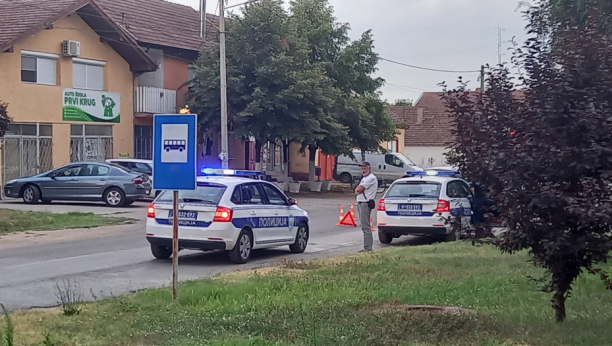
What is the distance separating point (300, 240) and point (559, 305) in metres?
8.79

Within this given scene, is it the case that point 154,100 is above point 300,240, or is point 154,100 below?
above

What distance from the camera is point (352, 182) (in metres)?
47.1

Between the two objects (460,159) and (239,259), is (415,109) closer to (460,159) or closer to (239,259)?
(239,259)

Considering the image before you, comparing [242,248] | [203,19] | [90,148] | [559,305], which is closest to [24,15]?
[90,148]

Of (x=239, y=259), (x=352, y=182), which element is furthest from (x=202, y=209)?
(x=352, y=182)

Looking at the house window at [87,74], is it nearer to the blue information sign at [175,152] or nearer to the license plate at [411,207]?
the license plate at [411,207]

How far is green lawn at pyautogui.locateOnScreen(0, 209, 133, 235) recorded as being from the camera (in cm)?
1978

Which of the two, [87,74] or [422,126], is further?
[422,126]

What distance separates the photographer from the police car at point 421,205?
1745cm

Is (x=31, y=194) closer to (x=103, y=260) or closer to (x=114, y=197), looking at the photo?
(x=114, y=197)

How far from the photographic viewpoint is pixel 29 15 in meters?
30.9

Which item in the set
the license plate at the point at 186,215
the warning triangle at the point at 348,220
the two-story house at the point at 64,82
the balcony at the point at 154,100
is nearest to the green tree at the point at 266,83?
the balcony at the point at 154,100

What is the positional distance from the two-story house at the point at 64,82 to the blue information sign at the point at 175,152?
70.1 ft

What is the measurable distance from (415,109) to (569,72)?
57.7 metres
